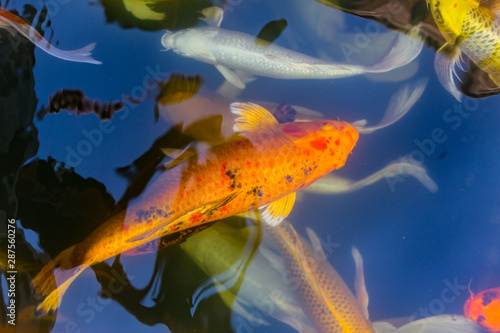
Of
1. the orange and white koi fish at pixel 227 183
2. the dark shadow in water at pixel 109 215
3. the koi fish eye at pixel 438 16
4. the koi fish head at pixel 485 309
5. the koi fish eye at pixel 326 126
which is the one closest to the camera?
the orange and white koi fish at pixel 227 183

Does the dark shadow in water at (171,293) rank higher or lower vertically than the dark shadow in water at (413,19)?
lower

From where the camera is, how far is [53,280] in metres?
1.89

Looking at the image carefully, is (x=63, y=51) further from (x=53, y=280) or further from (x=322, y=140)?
(x=322, y=140)

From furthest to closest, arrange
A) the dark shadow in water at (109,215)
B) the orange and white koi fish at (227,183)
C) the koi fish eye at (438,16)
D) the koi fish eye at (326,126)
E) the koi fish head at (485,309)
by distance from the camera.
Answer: the koi fish head at (485,309), the koi fish eye at (438,16), the dark shadow in water at (109,215), the koi fish eye at (326,126), the orange and white koi fish at (227,183)

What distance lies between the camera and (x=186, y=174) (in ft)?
5.78

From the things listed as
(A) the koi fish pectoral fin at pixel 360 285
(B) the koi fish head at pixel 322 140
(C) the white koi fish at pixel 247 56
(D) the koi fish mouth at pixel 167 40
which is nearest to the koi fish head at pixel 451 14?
(C) the white koi fish at pixel 247 56

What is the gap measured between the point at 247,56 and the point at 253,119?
42 centimetres

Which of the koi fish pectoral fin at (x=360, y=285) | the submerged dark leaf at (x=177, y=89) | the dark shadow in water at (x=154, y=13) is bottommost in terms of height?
the koi fish pectoral fin at (x=360, y=285)

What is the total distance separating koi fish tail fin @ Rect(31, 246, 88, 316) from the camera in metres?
1.85

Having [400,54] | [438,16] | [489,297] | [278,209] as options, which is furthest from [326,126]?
[489,297]

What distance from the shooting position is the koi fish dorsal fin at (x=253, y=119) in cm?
190

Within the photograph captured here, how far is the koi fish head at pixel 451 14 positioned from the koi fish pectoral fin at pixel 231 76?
1.35 metres

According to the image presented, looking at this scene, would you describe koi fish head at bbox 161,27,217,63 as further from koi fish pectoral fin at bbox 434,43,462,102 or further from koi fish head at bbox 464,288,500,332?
koi fish head at bbox 464,288,500,332

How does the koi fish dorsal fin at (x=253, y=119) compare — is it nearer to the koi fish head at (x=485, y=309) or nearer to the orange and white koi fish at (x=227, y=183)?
the orange and white koi fish at (x=227, y=183)
